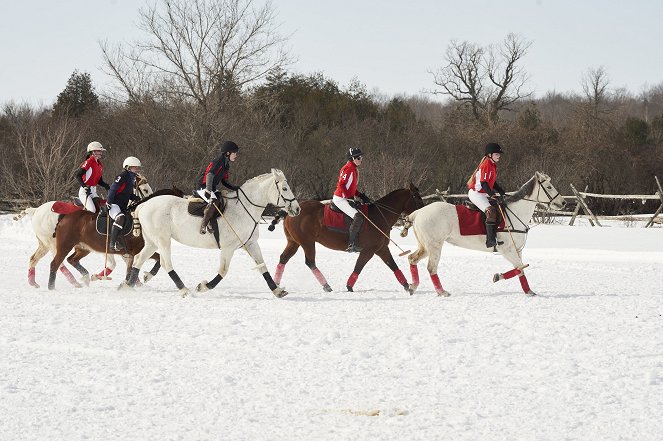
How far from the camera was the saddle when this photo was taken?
540 inches

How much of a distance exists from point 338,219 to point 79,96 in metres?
43.2

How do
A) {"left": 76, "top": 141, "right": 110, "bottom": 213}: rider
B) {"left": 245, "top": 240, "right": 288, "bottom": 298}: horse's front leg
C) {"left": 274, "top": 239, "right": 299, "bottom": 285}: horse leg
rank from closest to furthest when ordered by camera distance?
{"left": 245, "top": 240, "right": 288, "bottom": 298}: horse's front leg < {"left": 274, "top": 239, "right": 299, "bottom": 285}: horse leg < {"left": 76, "top": 141, "right": 110, "bottom": 213}: rider

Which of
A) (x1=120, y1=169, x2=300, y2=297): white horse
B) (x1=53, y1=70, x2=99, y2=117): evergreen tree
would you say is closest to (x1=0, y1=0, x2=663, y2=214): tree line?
(x1=53, y1=70, x2=99, y2=117): evergreen tree

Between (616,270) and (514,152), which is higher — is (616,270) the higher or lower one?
the lower one

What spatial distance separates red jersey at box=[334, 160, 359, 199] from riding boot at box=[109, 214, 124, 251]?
352cm

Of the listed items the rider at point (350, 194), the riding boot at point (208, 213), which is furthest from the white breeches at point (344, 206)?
the riding boot at point (208, 213)

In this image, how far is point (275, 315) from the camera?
10.6 meters

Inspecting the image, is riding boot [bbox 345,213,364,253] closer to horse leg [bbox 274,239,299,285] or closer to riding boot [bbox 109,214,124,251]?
horse leg [bbox 274,239,299,285]

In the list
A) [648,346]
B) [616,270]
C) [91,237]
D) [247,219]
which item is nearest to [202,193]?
[247,219]

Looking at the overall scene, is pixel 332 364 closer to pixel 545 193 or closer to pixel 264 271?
pixel 264 271

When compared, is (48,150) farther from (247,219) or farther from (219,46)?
(247,219)

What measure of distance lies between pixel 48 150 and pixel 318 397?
1160 inches

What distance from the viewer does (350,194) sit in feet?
45.6

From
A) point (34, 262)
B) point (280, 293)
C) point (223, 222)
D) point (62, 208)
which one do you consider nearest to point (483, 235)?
point (280, 293)
